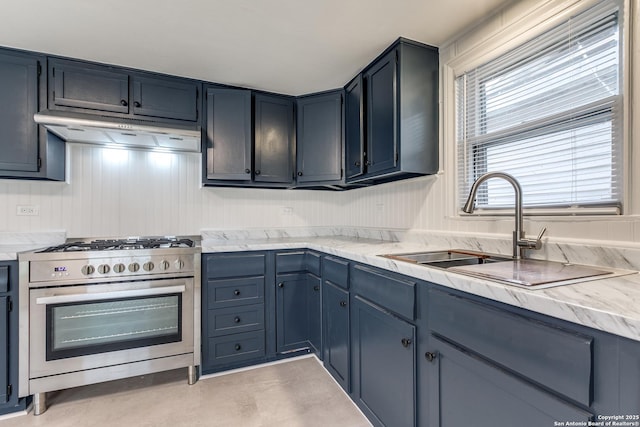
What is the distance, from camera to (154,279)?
1.96 m

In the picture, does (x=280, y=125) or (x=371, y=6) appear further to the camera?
(x=280, y=125)

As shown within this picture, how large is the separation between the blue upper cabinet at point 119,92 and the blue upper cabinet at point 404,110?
144cm

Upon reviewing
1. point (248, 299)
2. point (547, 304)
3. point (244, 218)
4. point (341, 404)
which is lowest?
point (341, 404)

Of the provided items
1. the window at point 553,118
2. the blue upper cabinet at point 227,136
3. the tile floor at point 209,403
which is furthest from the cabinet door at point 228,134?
the window at point 553,118

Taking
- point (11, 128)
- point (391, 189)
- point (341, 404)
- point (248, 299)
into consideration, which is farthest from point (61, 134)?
point (341, 404)

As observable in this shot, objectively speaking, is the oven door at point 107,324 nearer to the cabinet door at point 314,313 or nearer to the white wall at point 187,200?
the white wall at point 187,200

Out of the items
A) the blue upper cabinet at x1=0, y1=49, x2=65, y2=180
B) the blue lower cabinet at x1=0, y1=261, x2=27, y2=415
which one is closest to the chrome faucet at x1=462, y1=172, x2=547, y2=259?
the blue lower cabinet at x1=0, y1=261, x2=27, y2=415

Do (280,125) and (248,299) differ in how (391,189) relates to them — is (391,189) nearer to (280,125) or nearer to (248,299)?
(280,125)

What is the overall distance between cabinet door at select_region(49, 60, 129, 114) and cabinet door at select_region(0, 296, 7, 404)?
1.29m

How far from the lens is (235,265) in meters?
2.18

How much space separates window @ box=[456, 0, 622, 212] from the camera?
1.20m

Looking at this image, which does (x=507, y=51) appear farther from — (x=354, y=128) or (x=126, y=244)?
(x=126, y=244)

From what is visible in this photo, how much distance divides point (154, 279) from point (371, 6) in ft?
6.83

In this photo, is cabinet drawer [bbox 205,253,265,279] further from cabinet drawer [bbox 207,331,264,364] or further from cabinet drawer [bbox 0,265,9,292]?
cabinet drawer [bbox 0,265,9,292]
